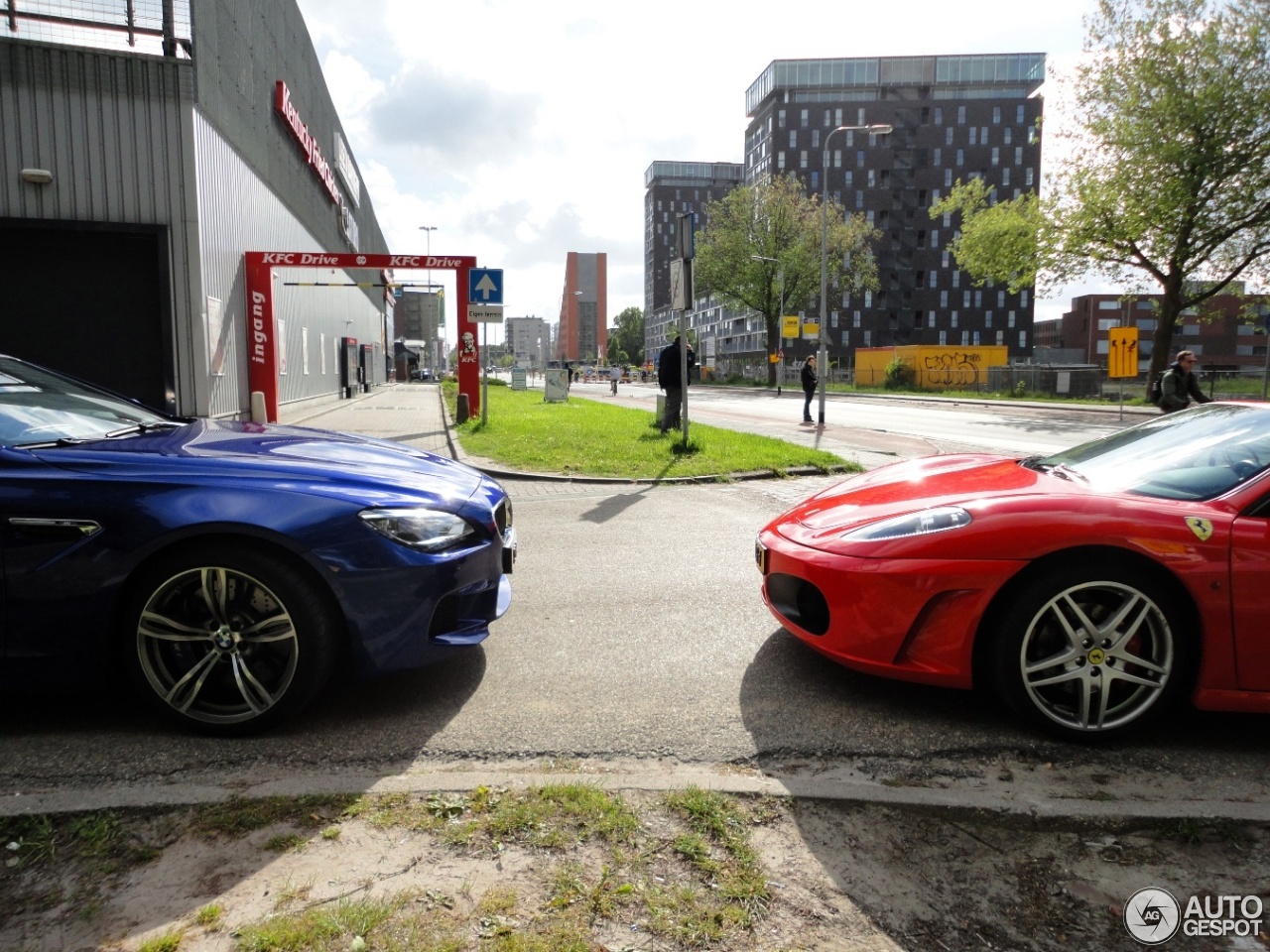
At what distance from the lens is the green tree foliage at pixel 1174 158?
26391mm

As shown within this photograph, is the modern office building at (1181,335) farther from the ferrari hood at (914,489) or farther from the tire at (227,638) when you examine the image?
the tire at (227,638)

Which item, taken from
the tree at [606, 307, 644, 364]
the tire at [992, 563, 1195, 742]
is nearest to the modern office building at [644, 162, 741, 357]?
the tree at [606, 307, 644, 364]

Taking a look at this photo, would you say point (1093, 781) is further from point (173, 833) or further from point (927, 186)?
point (927, 186)

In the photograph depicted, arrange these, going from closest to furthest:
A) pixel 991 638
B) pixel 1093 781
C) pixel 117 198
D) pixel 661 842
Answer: pixel 661 842, pixel 1093 781, pixel 991 638, pixel 117 198

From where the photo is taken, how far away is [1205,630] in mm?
2885

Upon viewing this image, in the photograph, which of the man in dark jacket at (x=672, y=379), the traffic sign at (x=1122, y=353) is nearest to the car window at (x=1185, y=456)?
the man in dark jacket at (x=672, y=379)

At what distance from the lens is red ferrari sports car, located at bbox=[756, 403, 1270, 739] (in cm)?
289

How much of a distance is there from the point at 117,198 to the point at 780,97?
90.5 m

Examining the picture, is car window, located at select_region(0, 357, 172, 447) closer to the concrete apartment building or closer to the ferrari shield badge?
the ferrari shield badge

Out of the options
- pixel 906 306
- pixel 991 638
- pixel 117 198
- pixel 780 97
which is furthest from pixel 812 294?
pixel 991 638

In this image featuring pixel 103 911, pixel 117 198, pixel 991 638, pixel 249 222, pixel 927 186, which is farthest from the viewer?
pixel 927 186

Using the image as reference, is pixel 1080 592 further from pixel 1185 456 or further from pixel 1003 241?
pixel 1003 241

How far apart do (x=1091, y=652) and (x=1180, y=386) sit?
11.7 metres

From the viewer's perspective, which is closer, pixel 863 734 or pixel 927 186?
pixel 863 734
